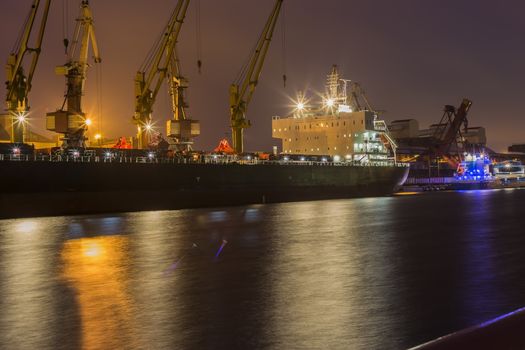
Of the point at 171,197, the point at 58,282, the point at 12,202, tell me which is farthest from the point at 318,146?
the point at 58,282

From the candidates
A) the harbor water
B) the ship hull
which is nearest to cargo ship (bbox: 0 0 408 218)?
the ship hull

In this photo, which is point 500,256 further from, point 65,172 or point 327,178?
point 327,178

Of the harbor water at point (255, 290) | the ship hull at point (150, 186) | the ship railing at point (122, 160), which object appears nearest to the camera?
the harbor water at point (255, 290)

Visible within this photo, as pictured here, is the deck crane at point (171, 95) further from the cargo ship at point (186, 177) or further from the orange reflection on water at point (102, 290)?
the orange reflection on water at point (102, 290)

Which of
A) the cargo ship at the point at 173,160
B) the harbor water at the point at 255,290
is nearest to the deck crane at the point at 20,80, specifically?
the cargo ship at the point at 173,160

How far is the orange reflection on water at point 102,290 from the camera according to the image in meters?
5.88

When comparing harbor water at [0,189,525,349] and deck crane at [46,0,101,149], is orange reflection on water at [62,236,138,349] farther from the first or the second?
deck crane at [46,0,101,149]

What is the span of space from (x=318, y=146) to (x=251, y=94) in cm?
1289

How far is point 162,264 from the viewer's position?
11.6 metres

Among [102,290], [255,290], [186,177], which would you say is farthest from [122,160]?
[255,290]

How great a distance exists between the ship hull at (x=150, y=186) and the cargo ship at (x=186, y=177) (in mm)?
57

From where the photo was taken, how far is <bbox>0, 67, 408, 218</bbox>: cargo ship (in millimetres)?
29625

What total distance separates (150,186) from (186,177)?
3.03 metres

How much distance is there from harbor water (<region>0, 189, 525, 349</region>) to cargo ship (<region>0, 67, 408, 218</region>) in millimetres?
13116
